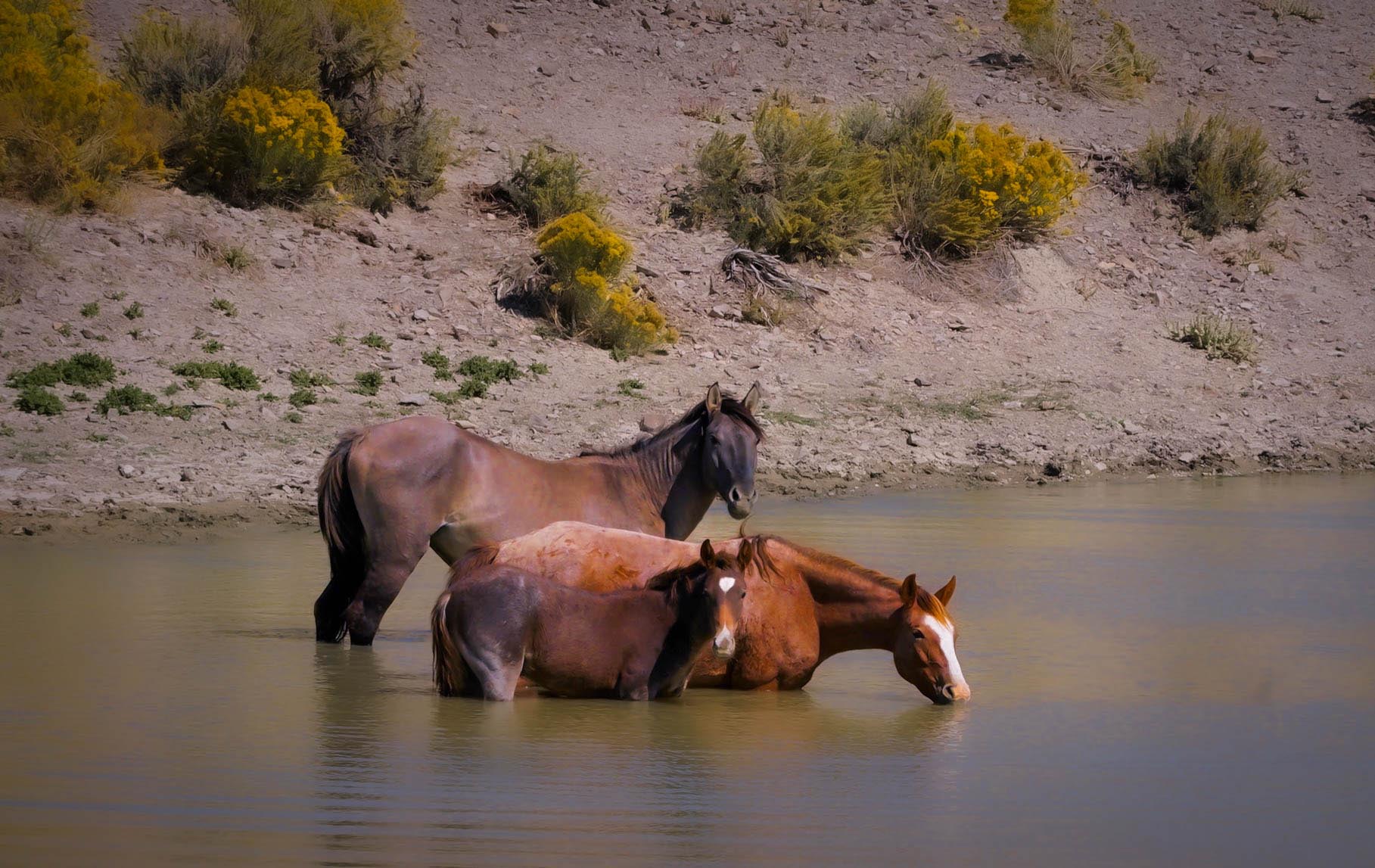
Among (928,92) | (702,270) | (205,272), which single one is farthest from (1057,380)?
(205,272)

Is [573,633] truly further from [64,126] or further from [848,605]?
[64,126]

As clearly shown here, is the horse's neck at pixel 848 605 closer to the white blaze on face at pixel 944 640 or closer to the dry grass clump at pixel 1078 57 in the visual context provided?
the white blaze on face at pixel 944 640

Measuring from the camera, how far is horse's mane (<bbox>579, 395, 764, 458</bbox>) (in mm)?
8602

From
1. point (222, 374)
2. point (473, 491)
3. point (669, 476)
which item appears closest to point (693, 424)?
point (669, 476)

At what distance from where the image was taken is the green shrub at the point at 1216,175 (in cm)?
2430

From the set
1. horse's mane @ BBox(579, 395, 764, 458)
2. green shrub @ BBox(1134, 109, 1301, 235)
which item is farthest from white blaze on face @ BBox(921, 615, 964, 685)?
green shrub @ BBox(1134, 109, 1301, 235)

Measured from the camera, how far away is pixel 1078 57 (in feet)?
92.4

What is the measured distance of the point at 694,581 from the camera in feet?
23.2

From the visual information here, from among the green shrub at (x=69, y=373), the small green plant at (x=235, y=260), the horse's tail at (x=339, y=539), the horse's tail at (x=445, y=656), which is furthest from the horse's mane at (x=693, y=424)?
the small green plant at (x=235, y=260)

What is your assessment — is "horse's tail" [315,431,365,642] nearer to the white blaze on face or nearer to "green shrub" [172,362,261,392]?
the white blaze on face

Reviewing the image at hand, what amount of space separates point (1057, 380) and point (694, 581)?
40.6 feet

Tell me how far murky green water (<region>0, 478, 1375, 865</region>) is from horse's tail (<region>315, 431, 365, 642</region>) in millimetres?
259

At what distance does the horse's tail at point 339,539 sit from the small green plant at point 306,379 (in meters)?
6.60

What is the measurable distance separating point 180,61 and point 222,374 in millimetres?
7860
